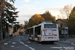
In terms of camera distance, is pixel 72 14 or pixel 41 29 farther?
pixel 72 14

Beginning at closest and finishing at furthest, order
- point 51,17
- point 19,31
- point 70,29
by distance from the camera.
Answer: point 70,29 < point 51,17 < point 19,31

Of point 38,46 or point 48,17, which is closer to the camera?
point 38,46

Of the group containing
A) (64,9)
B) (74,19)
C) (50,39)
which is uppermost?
(64,9)

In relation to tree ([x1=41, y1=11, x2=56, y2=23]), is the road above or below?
below

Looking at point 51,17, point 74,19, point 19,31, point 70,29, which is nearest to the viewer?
point 74,19

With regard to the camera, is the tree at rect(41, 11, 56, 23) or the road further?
the tree at rect(41, 11, 56, 23)

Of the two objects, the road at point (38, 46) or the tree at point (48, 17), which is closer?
the road at point (38, 46)

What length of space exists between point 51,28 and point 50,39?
1590 millimetres

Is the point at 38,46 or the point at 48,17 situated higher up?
the point at 48,17

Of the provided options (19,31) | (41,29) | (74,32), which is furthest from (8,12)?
(19,31)

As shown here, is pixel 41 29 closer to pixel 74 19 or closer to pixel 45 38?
pixel 45 38

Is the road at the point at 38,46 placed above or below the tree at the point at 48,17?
below

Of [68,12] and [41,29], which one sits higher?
[68,12]

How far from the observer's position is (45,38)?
22.5 metres
